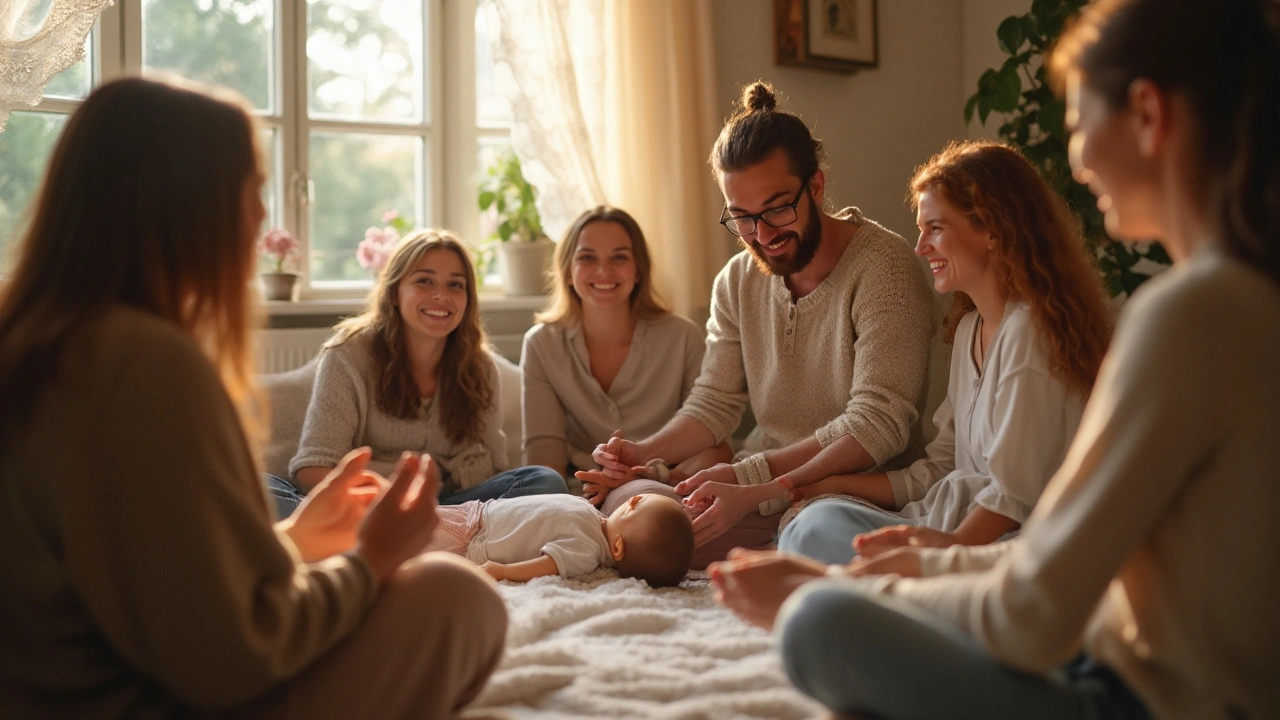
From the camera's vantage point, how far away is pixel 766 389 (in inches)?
101

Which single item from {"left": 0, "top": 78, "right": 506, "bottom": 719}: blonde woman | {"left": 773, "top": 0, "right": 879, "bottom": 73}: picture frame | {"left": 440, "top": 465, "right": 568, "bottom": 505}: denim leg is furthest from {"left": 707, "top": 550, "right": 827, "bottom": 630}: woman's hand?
{"left": 773, "top": 0, "right": 879, "bottom": 73}: picture frame

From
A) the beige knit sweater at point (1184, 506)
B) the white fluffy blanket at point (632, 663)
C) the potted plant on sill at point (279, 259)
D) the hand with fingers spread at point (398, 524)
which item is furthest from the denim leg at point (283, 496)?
the beige knit sweater at point (1184, 506)

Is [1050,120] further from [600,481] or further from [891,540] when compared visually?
[891,540]

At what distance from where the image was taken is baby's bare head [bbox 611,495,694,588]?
7.16 feet

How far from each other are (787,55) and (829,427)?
181cm

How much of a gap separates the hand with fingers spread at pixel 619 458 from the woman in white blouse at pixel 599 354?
365 millimetres

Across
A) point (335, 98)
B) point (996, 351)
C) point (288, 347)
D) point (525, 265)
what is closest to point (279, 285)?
point (288, 347)

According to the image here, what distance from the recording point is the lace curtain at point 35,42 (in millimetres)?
2592

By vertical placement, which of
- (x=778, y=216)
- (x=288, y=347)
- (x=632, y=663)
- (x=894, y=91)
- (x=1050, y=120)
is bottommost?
(x=632, y=663)

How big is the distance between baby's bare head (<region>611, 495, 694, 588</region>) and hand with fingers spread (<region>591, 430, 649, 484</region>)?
1.14 ft

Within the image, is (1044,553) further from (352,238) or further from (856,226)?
(352,238)

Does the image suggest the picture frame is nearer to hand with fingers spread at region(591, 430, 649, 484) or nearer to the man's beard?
the man's beard

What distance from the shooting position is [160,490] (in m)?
0.99

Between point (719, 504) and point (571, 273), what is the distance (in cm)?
104
